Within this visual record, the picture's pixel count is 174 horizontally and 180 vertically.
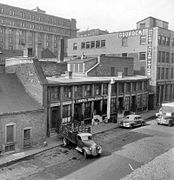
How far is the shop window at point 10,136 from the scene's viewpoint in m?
21.5

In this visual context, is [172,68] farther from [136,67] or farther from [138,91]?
[138,91]

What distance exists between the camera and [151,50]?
1853 inches

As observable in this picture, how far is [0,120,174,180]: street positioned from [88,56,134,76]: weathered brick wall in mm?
16984

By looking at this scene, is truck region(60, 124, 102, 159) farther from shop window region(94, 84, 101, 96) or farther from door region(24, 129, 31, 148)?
shop window region(94, 84, 101, 96)

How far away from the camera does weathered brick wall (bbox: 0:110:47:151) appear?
69.8ft

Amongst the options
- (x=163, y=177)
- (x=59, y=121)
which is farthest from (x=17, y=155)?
(x=163, y=177)

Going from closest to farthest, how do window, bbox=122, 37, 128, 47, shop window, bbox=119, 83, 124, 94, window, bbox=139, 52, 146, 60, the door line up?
the door < shop window, bbox=119, 83, 124, 94 < window, bbox=139, 52, 146, 60 < window, bbox=122, 37, 128, 47

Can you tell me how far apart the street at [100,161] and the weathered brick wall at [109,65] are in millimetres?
16984

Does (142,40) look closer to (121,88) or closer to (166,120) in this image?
(121,88)

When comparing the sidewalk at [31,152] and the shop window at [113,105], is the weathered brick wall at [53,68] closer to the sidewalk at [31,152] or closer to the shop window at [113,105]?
the shop window at [113,105]

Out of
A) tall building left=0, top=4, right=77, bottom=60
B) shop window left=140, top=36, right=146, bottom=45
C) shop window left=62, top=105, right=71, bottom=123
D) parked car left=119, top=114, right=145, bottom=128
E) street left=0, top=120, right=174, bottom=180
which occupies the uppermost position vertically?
tall building left=0, top=4, right=77, bottom=60

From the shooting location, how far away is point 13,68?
2758 centimetres

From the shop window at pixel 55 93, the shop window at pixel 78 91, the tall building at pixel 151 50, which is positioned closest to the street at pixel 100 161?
the shop window at pixel 78 91

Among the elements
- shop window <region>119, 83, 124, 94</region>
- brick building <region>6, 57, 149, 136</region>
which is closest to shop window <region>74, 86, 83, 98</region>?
brick building <region>6, 57, 149, 136</region>
